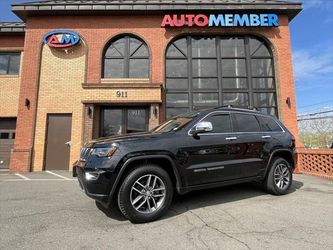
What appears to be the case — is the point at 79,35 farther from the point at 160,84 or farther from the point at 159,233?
the point at 159,233

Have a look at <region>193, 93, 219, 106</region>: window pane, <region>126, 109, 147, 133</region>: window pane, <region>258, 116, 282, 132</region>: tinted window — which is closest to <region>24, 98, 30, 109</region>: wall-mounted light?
<region>126, 109, 147, 133</region>: window pane

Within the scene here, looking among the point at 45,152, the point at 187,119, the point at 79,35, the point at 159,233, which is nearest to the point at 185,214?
the point at 159,233

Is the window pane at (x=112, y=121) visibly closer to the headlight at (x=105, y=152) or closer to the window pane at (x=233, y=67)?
the window pane at (x=233, y=67)

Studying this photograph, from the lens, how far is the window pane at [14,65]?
11.6 m

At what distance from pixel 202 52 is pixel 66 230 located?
1000cm

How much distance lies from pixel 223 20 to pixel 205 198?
9.12 meters

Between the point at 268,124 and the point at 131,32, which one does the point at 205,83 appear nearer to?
the point at 131,32

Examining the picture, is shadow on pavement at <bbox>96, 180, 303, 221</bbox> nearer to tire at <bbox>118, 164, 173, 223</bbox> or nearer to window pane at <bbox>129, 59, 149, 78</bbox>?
tire at <bbox>118, 164, 173, 223</bbox>

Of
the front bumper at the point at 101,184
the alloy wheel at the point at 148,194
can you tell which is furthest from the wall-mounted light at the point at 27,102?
the alloy wheel at the point at 148,194

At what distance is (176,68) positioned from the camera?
10992 mm

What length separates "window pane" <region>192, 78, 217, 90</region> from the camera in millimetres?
10930

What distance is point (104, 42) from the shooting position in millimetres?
10789

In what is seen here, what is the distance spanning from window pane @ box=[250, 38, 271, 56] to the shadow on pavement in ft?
24.4

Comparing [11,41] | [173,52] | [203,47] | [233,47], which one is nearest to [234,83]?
[233,47]
